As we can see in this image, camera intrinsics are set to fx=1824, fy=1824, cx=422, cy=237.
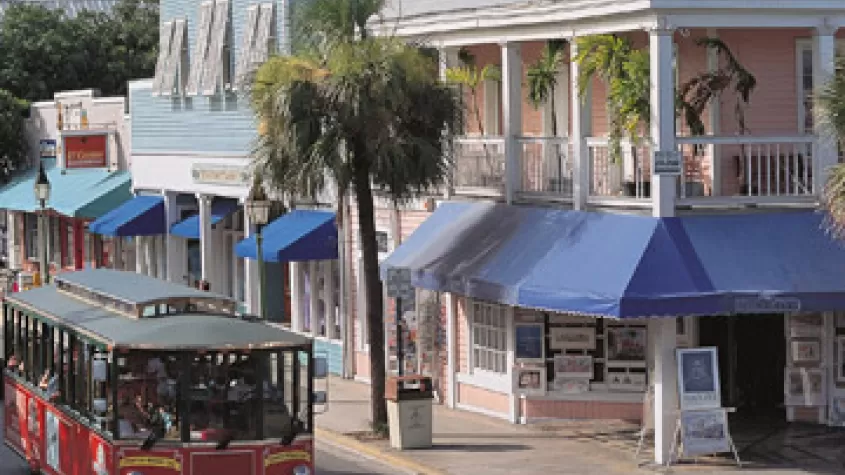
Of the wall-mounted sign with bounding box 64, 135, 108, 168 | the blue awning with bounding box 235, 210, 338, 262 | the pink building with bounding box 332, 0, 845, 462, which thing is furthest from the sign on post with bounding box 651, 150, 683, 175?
the wall-mounted sign with bounding box 64, 135, 108, 168

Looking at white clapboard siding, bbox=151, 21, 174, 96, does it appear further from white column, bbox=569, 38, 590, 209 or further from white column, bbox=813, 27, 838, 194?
white column, bbox=813, 27, 838, 194

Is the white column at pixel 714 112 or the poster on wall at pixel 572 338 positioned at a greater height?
the white column at pixel 714 112

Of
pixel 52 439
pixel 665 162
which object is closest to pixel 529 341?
pixel 665 162

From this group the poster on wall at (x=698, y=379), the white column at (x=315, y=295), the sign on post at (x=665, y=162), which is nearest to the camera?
the poster on wall at (x=698, y=379)

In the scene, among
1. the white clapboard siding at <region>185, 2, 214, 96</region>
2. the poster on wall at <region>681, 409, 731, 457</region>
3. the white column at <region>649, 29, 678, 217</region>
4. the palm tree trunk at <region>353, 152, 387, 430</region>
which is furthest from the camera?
the white clapboard siding at <region>185, 2, 214, 96</region>

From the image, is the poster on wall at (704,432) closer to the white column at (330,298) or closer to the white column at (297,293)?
the white column at (330,298)

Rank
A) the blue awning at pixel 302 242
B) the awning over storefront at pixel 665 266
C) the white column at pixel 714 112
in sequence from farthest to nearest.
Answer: the blue awning at pixel 302 242 < the white column at pixel 714 112 < the awning over storefront at pixel 665 266

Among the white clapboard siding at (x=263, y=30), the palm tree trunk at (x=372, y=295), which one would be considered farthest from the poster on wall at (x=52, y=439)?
the white clapboard siding at (x=263, y=30)

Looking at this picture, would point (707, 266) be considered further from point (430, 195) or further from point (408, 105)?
point (430, 195)

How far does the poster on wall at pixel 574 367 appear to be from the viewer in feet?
85.3

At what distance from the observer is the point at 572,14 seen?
24.2 meters

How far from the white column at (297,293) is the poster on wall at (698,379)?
588 inches

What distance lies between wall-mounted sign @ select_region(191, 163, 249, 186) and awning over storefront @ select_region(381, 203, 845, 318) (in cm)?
1218

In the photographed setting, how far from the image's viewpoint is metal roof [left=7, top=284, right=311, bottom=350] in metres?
17.6
